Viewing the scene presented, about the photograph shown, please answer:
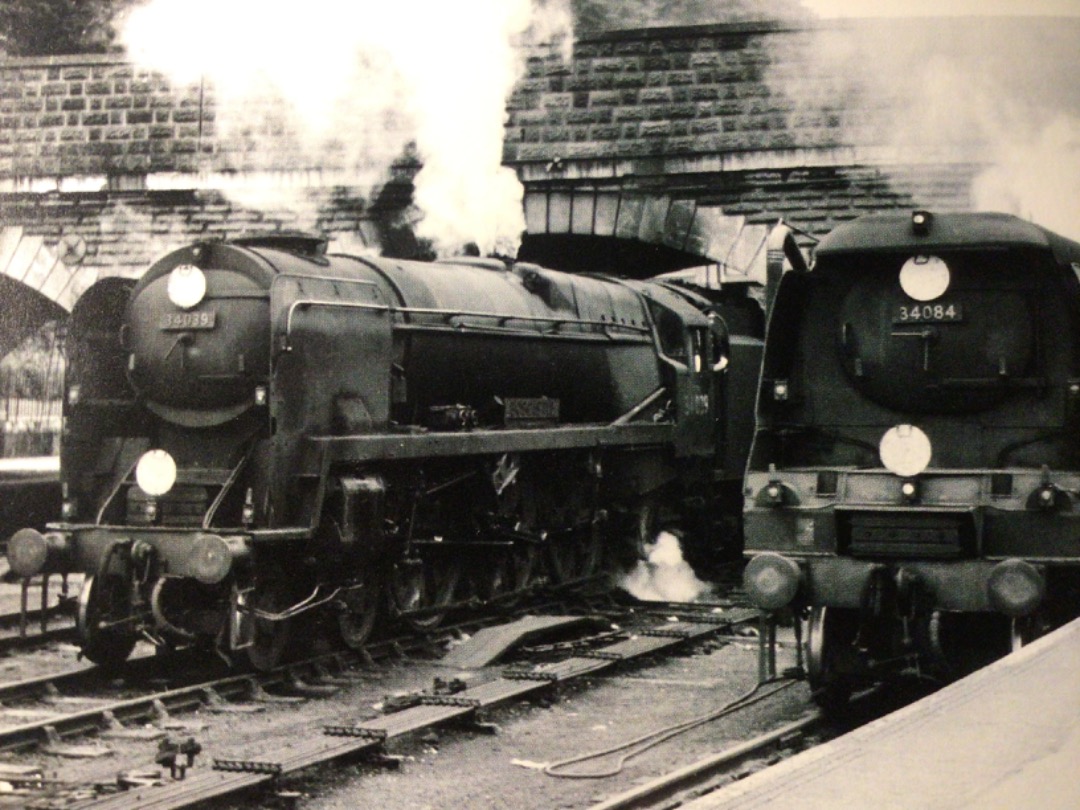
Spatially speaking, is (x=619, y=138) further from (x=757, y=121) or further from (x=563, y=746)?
(x=563, y=746)

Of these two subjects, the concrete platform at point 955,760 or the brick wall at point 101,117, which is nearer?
the concrete platform at point 955,760

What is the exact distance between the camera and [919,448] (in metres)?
6.87

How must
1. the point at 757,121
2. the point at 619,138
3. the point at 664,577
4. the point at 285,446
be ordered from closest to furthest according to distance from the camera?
1. the point at 285,446
2. the point at 664,577
3. the point at 757,121
4. the point at 619,138

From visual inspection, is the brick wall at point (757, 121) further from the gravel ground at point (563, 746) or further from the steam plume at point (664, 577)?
the gravel ground at point (563, 746)

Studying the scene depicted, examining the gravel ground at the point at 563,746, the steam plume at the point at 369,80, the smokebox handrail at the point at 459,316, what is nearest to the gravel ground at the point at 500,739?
the gravel ground at the point at 563,746

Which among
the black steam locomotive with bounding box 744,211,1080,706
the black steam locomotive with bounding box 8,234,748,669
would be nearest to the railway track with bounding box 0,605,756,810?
the black steam locomotive with bounding box 8,234,748,669

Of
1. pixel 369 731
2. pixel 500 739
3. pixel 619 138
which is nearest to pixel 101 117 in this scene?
pixel 619 138

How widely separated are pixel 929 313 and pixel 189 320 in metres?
4.28

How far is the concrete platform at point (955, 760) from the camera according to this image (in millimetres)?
4027

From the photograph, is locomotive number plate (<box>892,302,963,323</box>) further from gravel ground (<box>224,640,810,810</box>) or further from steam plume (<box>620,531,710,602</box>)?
steam plume (<box>620,531,710,602</box>)

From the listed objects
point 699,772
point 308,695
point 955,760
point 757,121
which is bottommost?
point 308,695

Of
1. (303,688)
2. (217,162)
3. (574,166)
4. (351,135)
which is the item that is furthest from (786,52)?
(303,688)

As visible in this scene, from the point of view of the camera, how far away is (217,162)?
699 inches

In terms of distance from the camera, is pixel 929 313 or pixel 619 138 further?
pixel 619 138
